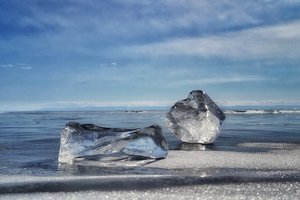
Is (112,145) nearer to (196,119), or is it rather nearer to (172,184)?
(172,184)

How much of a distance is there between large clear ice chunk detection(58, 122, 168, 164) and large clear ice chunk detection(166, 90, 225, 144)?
2.51 m

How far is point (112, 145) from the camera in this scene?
4840mm

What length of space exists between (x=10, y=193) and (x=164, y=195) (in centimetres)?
130

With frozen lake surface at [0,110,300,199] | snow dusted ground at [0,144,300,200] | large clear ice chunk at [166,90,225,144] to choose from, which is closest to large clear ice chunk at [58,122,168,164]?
frozen lake surface at [0,110,300,199]

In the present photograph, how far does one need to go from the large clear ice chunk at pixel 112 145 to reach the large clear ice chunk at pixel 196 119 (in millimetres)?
2509

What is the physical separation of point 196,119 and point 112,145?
313 cm

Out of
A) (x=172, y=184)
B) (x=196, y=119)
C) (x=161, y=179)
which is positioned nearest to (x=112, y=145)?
(x=161, y=179)

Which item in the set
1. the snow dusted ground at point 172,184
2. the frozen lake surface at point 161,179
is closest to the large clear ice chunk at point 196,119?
the frozen lake surface at point 161,179

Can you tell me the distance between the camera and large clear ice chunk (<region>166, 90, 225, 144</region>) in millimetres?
7398

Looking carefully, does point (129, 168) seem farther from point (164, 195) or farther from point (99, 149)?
point (164, 195)

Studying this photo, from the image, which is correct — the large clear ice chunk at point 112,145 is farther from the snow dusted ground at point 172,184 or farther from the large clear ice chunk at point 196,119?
the large clear ice chunk at point 196,119

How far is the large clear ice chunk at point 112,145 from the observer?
15.6ft

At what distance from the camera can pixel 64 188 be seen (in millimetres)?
3111

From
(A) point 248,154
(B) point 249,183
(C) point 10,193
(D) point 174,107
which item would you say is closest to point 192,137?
(D) point 174,107
